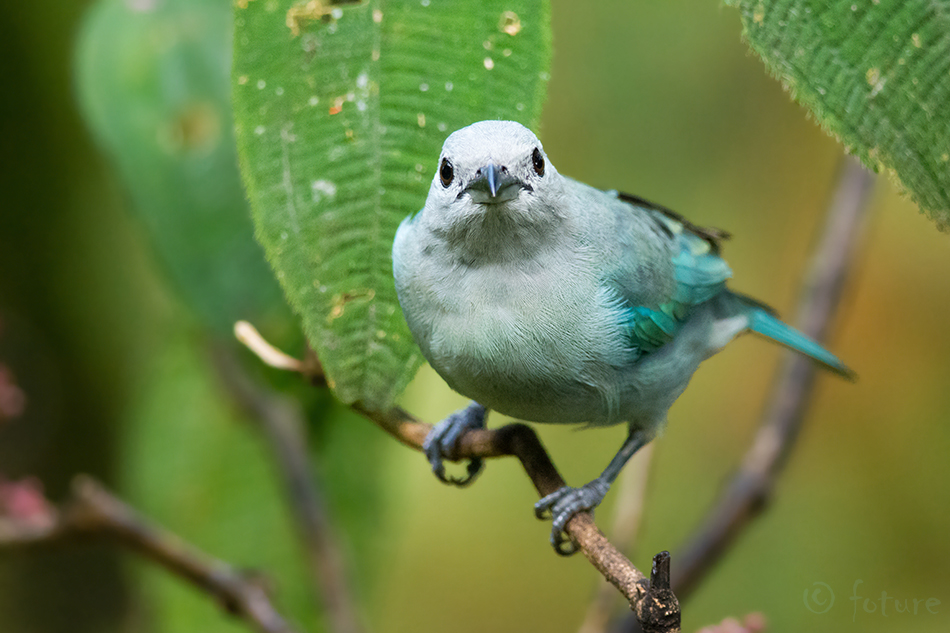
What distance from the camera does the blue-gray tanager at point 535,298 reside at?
1899 millimetres

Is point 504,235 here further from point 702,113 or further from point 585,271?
point 702,113

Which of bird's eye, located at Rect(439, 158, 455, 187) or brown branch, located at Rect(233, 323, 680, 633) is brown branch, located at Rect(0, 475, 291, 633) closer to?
brown branch, located at Rect(233, 323, 680, 633)

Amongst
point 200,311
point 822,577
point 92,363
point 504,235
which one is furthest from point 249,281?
point 822,577

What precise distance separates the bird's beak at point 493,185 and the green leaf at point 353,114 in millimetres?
276

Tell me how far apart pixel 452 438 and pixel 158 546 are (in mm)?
1010

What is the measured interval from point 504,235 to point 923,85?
Answer: 1.00 metres

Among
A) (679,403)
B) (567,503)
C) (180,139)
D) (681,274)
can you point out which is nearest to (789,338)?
→ (681,274)

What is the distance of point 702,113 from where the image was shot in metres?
4.44

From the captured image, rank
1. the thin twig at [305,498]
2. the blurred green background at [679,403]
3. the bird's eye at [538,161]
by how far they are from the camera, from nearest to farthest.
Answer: the bird's eye at [538,161], the thin twig at [305,498], the blurred green background at [679,403]

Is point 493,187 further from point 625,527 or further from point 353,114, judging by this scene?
point 625,527

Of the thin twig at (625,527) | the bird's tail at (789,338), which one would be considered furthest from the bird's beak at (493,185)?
the thin twig at (625,527)

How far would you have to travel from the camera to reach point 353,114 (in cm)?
149

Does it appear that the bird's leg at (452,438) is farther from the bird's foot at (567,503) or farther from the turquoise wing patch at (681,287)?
the turquoise wing patch at (681,287)
